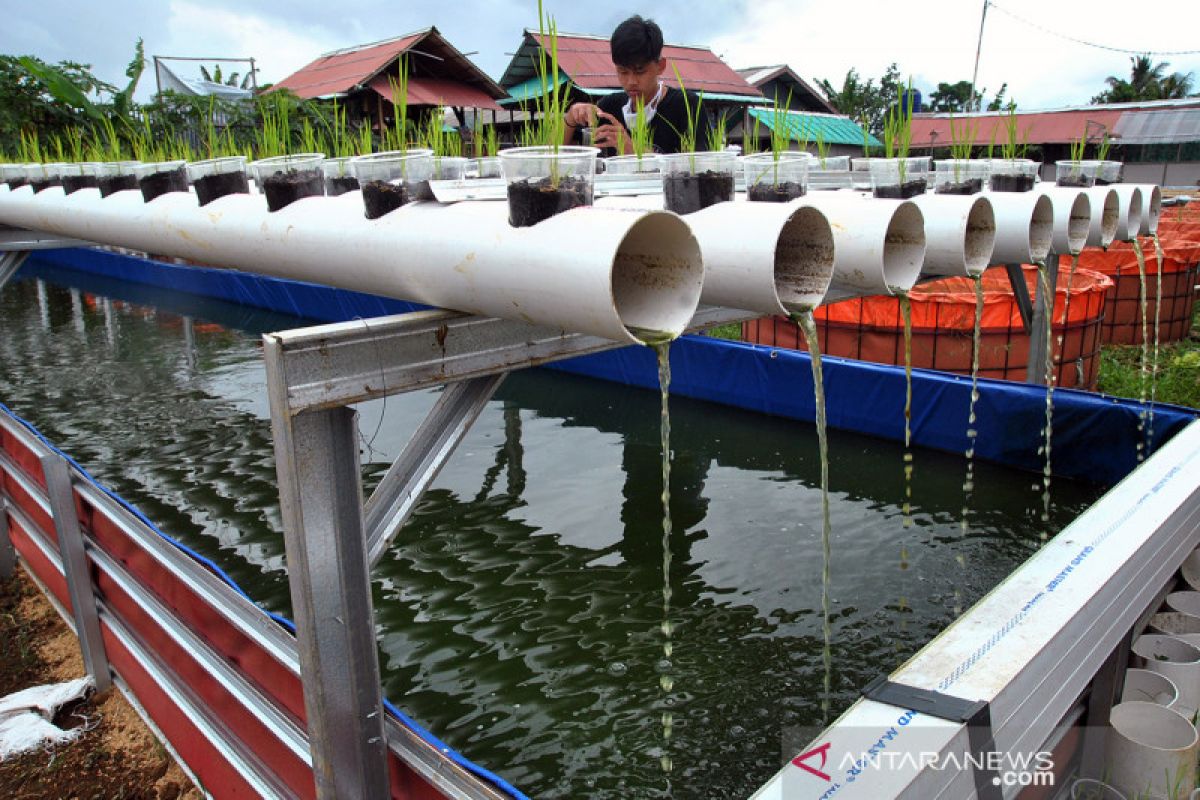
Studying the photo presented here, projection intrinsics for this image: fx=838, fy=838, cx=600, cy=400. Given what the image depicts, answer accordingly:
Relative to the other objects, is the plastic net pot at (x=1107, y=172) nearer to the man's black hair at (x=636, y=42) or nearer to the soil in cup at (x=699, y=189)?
the man's black hair at (x=636, y=42)

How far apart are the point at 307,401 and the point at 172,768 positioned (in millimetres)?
2177

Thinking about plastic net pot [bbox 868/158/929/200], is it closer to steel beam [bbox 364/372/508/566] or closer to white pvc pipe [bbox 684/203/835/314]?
white pvc pipe [bbox 684/203/835/314]

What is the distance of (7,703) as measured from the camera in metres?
3.24

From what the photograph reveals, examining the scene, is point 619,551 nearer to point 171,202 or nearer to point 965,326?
point 171,202

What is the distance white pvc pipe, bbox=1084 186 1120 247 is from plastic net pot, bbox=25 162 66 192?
4.42m

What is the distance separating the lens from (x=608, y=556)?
4.30 metres

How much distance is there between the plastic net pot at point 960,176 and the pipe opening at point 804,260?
111 cm

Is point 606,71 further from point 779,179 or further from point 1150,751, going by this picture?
point 1150,751

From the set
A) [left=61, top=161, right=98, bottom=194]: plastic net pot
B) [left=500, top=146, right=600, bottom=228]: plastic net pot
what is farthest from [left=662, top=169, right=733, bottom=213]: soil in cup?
[left=61, top=161, right=98, bottom=194]: plastic net pot

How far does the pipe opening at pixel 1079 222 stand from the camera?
2701 millimetres

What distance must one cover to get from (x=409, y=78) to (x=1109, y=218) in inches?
619

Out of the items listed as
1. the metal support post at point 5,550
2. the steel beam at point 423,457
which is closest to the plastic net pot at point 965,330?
the steel beam at point 423,457

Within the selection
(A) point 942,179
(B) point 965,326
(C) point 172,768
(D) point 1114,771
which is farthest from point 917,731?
(B) point 965,326

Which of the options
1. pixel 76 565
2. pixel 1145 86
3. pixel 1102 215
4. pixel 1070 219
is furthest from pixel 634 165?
pixel 1145 86
